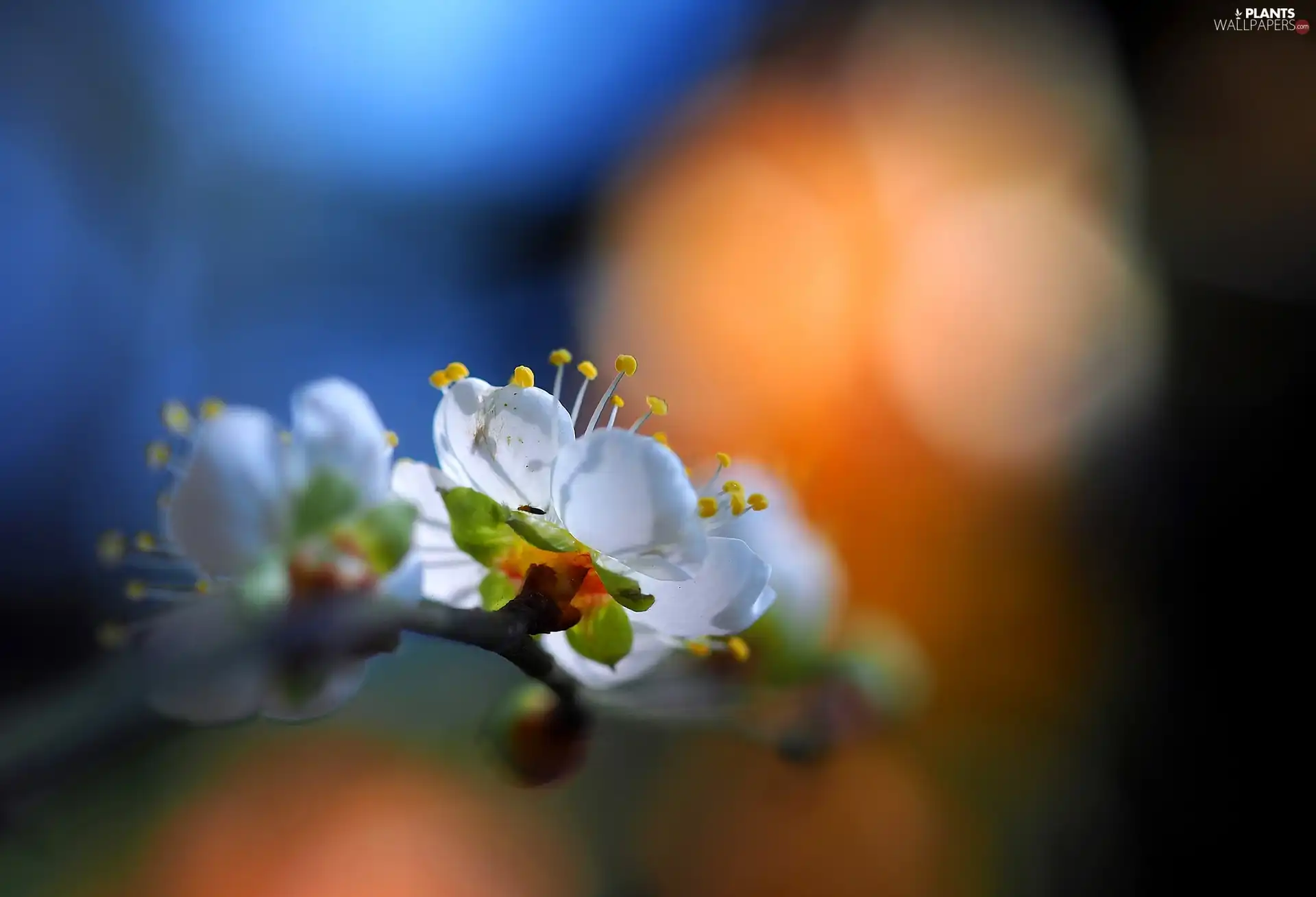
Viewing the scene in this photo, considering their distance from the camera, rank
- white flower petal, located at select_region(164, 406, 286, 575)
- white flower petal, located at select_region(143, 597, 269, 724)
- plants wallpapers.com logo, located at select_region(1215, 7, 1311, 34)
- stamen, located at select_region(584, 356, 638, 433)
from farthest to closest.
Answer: plants wallpapers.com logo, located at select_region(1215, 7, 1311, 34) < stamen, located at select_region(584, 356, 638, 433) < white flower petal, located at select_region(164, 406, 286, 575) < white flower petal, located at select_region(143, 597, 269, 724)

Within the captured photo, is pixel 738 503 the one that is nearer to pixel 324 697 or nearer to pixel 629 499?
pixel 629 499

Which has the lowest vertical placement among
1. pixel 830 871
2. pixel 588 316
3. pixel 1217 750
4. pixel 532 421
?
pixel 830 871

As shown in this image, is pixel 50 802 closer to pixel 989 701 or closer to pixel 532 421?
pixel 532 421

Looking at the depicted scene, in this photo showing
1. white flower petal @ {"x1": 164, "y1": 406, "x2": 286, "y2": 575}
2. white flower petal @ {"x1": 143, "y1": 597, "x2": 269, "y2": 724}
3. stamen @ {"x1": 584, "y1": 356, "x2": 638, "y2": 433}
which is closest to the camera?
white flower petal @ {"x1": 143, "y1": 597, "x2": 269, "y2": 724}

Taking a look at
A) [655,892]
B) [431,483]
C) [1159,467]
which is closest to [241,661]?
[431,483]

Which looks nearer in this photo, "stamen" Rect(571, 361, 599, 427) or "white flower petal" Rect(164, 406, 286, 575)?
"white flower petal" Rect(164, 406, 286, 575)

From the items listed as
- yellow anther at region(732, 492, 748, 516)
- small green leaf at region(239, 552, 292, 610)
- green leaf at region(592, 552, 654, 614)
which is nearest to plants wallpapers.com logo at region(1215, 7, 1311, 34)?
yellow anther at region(732, 492, 748, 516)

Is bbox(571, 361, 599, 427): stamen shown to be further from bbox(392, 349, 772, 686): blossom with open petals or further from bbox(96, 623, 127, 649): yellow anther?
bbox(96, 623, 127, 649): yellow anther
